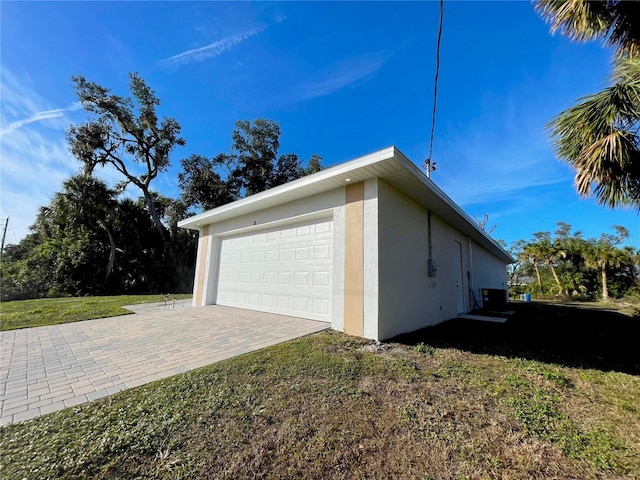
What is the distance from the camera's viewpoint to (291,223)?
6.59 metres

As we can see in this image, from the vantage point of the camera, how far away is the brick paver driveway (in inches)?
102

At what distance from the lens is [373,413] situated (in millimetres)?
2305

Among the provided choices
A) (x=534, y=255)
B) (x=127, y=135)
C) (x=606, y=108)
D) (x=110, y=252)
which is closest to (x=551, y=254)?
(x=534, y=255)

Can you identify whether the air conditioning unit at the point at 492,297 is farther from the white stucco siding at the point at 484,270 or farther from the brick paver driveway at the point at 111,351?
the brick paver driveway at the point at 111,351

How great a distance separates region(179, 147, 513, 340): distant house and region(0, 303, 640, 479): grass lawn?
4.92ft

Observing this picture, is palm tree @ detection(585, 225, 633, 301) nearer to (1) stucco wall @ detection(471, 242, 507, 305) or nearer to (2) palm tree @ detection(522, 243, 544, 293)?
(2) palm tree @ detection(522, 243, 544, 293)

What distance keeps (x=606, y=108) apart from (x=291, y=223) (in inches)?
251

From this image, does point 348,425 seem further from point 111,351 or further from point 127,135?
point 127,135

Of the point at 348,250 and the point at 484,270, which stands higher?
the point at 484,270

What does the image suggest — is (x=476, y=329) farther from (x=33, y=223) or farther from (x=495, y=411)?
(x=33, y=223)

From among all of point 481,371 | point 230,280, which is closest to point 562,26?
point 481,371

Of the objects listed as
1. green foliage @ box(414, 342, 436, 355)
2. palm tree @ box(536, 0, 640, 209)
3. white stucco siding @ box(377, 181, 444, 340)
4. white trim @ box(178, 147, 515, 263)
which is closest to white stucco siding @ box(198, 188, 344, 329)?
white trim @ box(178, 147, 515, 263)

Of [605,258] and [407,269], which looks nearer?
[407,269]

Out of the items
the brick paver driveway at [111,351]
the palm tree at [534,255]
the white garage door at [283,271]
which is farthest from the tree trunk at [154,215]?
the palm tree at [534,255]
